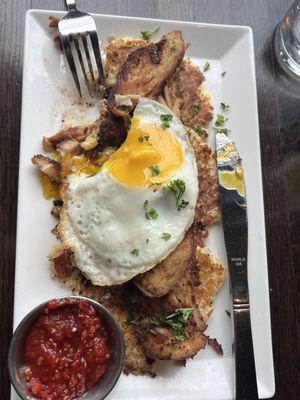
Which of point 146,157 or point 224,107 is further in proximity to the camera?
point 224,107

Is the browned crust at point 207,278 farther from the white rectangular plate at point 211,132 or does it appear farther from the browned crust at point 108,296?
the browned crust at point 108,296

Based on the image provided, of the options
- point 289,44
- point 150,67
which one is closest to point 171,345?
point 150,67

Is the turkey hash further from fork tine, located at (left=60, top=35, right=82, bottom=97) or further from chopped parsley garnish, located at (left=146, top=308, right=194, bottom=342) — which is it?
fork tine, located at (left=60, top=35, right=82, bottom=97)

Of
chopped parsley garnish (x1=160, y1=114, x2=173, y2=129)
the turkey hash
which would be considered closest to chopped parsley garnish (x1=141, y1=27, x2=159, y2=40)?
the turkey hash

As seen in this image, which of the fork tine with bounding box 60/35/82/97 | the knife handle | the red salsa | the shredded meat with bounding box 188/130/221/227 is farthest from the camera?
the shredded meat with bounding box 188/130/221/227

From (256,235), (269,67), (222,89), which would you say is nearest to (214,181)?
(256,235)

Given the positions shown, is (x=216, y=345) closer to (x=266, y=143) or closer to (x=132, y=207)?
(x=132, y=207)
